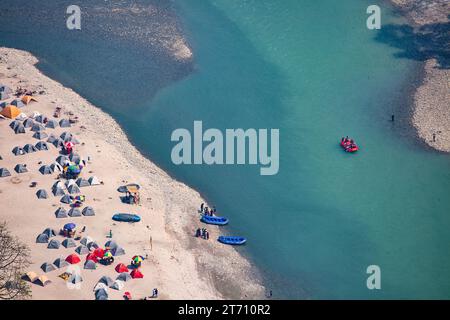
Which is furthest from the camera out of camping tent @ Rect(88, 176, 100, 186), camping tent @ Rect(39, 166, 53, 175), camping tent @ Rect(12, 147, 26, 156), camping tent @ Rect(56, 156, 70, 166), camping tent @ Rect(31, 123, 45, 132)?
camping tent @ Rect(31, 123, 45, 132)

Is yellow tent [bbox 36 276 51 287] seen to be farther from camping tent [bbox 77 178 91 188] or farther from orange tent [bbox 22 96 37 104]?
orange tent [bbox 22 96 37 104]

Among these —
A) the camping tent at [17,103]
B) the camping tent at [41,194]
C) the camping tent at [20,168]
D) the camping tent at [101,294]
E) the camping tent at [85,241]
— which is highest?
the camping tent at [17,103]

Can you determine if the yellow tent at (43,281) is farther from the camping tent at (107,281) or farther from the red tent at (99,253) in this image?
the red tent at (99,253)

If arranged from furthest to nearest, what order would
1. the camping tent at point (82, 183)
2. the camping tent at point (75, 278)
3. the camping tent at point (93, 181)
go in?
the camping tent at point (93, 181) → the camping tent at point (82, 183) → the camping tent at point (75, 278)

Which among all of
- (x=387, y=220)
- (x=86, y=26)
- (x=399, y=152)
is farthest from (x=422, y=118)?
(x=86, y=26)

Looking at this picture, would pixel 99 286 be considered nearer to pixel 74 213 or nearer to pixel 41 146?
pixel 74 213

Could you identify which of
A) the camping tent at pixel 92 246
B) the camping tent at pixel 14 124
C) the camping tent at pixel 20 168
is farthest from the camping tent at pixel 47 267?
the camping tent at pixel 14 124

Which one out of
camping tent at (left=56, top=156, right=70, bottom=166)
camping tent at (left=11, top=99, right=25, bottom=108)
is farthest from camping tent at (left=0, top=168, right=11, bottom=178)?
camping tent at (left=11, top=99, right=25, bottom=108)
